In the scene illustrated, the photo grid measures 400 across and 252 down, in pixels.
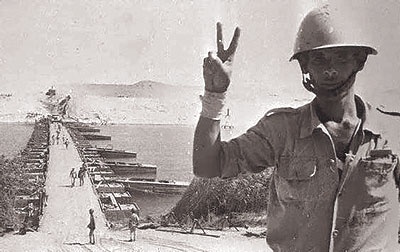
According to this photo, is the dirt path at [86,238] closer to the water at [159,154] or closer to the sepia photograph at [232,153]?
the sepia photograph at [232,153]

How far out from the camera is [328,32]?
88 centimetres

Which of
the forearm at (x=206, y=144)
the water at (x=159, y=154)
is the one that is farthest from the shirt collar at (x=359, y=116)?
the water at (x=159, y=154)

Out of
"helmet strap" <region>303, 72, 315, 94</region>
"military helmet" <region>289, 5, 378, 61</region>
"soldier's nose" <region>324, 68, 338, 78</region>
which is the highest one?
"military helmet" <region>289, 5, 378, 61</region>

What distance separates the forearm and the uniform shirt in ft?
0.07

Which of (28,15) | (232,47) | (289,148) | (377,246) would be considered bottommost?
(377,246)

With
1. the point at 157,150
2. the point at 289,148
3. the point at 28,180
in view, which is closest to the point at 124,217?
the point at 28,180

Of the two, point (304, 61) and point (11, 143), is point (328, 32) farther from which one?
point (11, 143)

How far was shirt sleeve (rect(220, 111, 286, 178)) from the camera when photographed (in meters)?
0.92

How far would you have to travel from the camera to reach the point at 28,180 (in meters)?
7.79

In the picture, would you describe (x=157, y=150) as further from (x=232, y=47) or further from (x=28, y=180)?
(x=232, y=47)

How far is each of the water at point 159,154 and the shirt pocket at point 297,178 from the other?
640 centimetres

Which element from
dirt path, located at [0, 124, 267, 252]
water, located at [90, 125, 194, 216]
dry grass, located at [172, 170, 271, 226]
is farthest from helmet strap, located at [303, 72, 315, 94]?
water, located at [90, 125, 194, 216]

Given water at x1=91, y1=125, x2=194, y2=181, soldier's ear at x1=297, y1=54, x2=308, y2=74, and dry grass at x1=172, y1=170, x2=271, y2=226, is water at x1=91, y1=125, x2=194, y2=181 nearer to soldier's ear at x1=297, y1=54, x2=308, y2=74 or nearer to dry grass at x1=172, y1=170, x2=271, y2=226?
dry grass at x1=172, y1=170, x2=271, y2=226

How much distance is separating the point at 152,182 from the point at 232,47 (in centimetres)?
964
